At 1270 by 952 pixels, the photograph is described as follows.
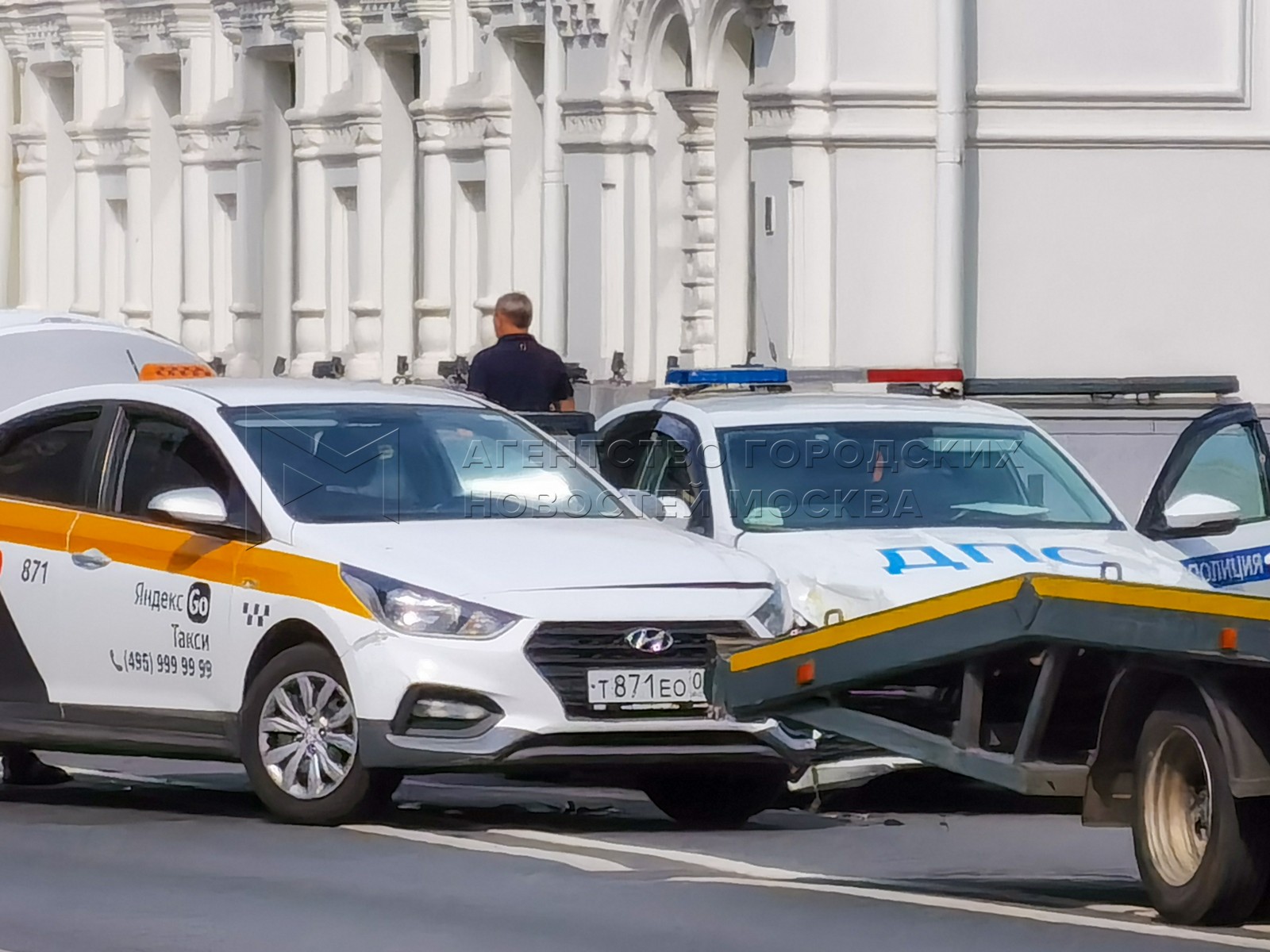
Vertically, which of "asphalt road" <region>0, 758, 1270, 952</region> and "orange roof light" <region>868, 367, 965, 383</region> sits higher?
"orange roof light" <region>868, 367, 965, 383</region>

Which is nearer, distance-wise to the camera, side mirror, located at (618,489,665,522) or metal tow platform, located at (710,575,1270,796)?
metal tow platform, located at (710,575,1270,796)

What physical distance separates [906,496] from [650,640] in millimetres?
2701

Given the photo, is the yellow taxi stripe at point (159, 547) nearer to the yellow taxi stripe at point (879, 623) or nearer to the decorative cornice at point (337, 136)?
the yellow taxi stripe at point (879, 623)

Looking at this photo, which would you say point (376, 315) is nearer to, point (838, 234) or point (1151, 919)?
point (838, 234)

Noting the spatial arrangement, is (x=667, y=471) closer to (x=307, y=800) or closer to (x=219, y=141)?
(x=307, y=800)

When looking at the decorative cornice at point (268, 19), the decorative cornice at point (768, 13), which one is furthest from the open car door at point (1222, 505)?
the decorative cornice at point (268, 19)

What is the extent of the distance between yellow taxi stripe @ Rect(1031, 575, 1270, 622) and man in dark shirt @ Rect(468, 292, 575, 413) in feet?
31.7

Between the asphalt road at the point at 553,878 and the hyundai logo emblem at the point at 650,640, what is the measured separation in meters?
0.62

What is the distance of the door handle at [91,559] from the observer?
1204 cm

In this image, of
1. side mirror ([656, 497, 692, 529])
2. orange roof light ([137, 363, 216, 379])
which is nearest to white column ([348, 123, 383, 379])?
orange roof light ([137, 363, 216, 379])

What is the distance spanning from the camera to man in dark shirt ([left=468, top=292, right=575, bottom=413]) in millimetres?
18500

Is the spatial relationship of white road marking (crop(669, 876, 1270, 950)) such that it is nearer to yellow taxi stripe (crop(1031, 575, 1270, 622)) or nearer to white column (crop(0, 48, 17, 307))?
yellow taxi stripe (crop(1031, 575, 1270, 622))

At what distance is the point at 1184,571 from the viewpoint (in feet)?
42.0

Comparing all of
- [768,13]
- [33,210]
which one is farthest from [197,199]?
[768,13]
